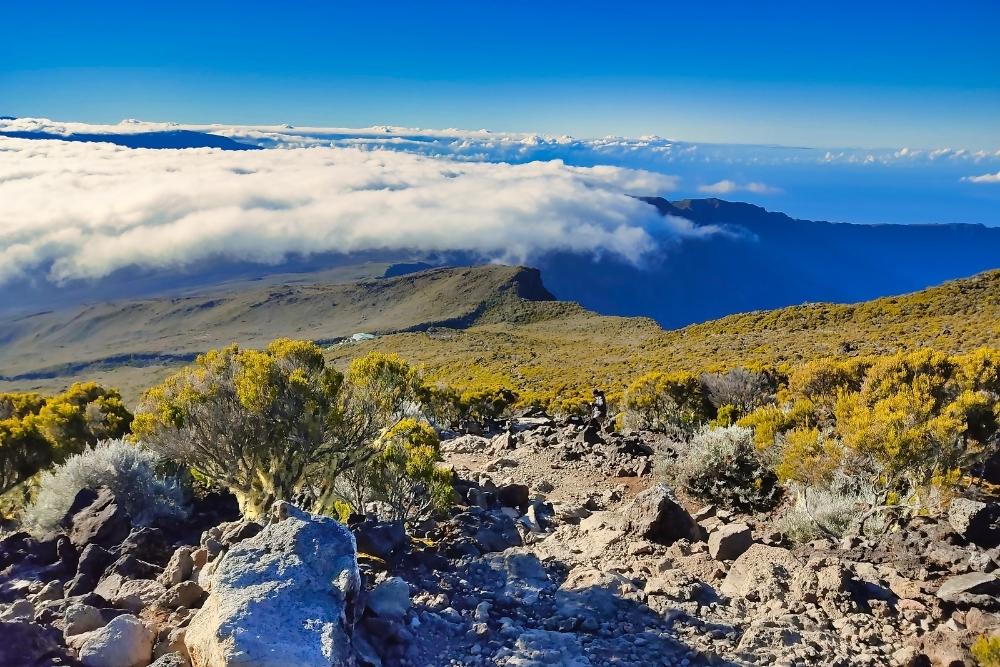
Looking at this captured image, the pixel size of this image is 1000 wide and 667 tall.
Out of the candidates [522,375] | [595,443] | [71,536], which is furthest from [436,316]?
[71,536]

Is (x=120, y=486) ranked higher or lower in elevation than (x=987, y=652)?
lower

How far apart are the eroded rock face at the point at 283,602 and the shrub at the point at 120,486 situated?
4.93 m

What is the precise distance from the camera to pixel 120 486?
381 inches

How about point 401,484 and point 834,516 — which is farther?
point 401,484

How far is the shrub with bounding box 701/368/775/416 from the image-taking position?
17.6m

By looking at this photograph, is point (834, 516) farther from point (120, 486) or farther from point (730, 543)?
point (120, 486)

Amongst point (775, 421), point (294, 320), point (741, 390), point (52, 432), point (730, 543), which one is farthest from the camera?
point (294, 320)

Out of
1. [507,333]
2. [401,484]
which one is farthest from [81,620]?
[507,333]

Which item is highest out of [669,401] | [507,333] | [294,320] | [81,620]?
[81,620]

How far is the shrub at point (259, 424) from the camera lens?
30.6 feet

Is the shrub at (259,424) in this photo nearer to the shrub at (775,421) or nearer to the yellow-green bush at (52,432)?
the yellow-green bush at (52,432)

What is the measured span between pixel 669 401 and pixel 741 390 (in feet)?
7.46

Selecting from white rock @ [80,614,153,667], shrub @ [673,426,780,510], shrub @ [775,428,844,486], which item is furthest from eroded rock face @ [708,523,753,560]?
white rock @ [80,614,153,667]

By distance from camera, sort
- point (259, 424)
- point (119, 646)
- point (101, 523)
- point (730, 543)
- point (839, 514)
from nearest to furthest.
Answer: point (119, 646) < point (101, 523) < point (730, 543) < point (839, 514) < point (259, 424)
